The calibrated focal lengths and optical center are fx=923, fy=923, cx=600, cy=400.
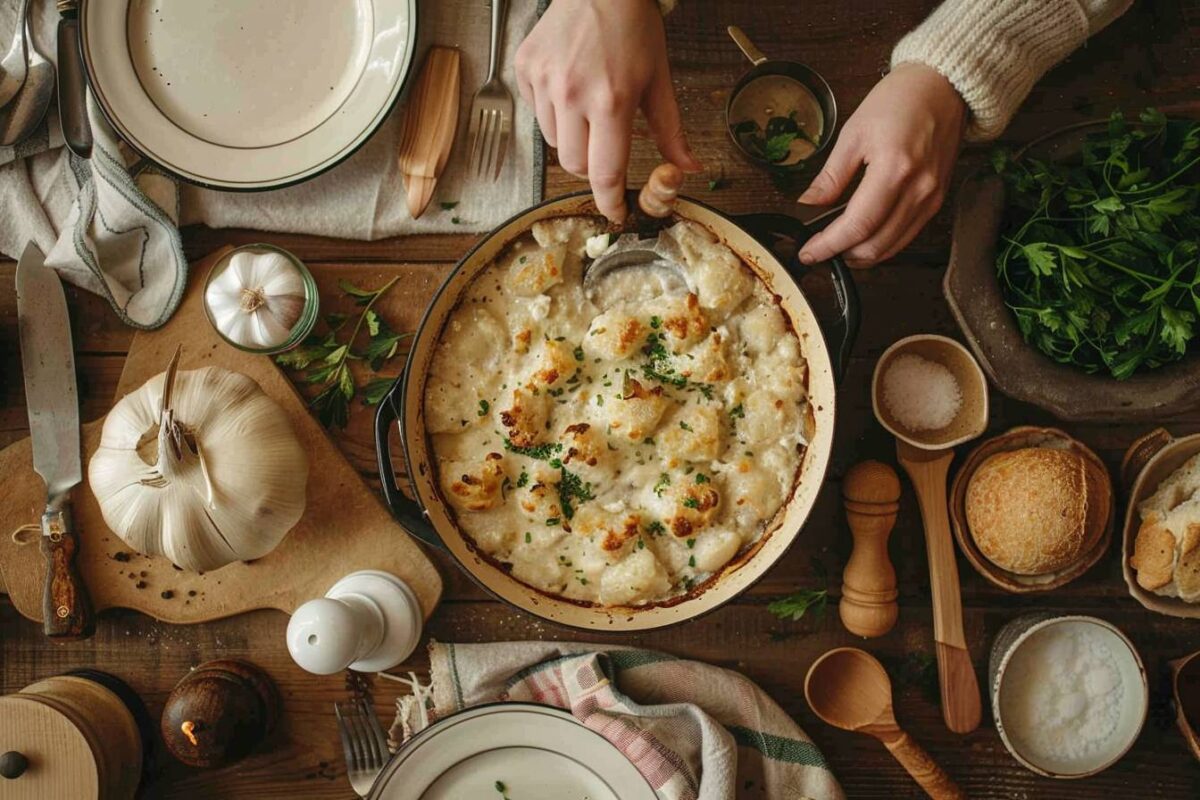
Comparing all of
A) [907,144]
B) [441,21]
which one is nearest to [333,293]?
[441,21]

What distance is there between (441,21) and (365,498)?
3.79ft

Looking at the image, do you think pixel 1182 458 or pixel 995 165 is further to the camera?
pixel 1182 458

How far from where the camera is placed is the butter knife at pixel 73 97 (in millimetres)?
2139

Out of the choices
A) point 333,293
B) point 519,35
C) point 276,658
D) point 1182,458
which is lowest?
point 276,658

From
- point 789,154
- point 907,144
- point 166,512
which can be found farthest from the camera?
point 789,154

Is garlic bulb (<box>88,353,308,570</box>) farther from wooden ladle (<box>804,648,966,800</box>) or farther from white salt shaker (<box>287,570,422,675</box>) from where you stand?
wooden ladle (<box>804,648,966,800</box>)

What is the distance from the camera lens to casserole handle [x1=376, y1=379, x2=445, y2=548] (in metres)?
1.93

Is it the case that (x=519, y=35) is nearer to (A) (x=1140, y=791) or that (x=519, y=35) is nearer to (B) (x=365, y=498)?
(B) (x=365, y=498)

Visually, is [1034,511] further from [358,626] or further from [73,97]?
[73,97]

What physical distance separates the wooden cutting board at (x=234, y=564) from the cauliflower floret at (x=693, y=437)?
0.65 m

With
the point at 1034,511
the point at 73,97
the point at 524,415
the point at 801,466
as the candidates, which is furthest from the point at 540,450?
the point at 73,97

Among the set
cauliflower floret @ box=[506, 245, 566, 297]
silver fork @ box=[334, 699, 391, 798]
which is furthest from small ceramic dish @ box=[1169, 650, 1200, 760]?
silver fork @ box=[334, 699, 391, 798]

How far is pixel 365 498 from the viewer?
2.21m

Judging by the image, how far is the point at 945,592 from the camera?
2145 mm
